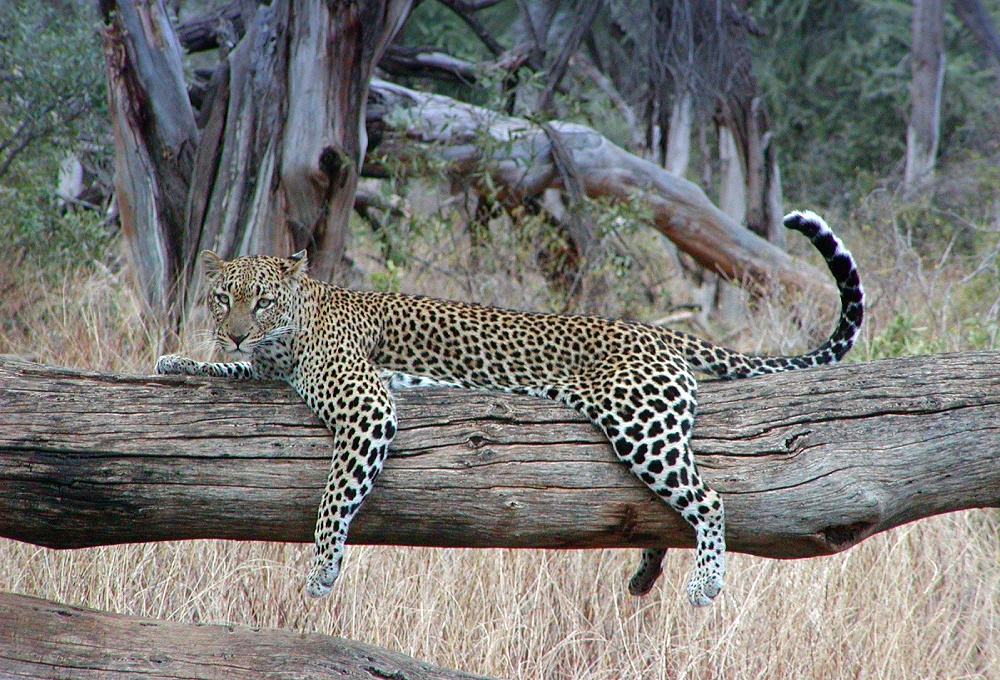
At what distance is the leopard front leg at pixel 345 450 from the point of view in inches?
165

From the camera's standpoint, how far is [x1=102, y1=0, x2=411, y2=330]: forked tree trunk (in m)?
8.83

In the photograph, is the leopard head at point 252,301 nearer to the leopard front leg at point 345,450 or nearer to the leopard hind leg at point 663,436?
the leopard front leg at point 345,450

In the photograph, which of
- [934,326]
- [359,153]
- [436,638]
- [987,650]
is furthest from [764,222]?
[436,638]

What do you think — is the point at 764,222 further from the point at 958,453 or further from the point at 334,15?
the point at 958,453

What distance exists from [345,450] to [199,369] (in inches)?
45.3

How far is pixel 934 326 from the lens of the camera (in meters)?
10.5

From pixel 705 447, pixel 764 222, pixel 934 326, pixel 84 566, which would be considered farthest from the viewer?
pixel 764 222

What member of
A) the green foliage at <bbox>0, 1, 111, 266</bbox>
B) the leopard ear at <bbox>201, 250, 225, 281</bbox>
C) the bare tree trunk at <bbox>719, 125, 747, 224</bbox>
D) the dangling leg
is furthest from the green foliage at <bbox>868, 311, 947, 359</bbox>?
the bare tree trunk at <bbox>719, 125, 747, 224</bbox>

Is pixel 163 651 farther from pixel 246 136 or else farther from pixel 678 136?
pixel 678 136

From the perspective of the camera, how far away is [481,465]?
427 cm

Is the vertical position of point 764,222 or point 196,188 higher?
point 196,188

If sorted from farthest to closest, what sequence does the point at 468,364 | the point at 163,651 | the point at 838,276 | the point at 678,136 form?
the point at 678,136 < the point at 468,364 < the point at 838,276 < the point at 163,651

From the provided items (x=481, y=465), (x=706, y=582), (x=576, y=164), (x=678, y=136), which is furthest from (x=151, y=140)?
(x=678, y=136)

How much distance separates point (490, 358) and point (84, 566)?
2979mm
